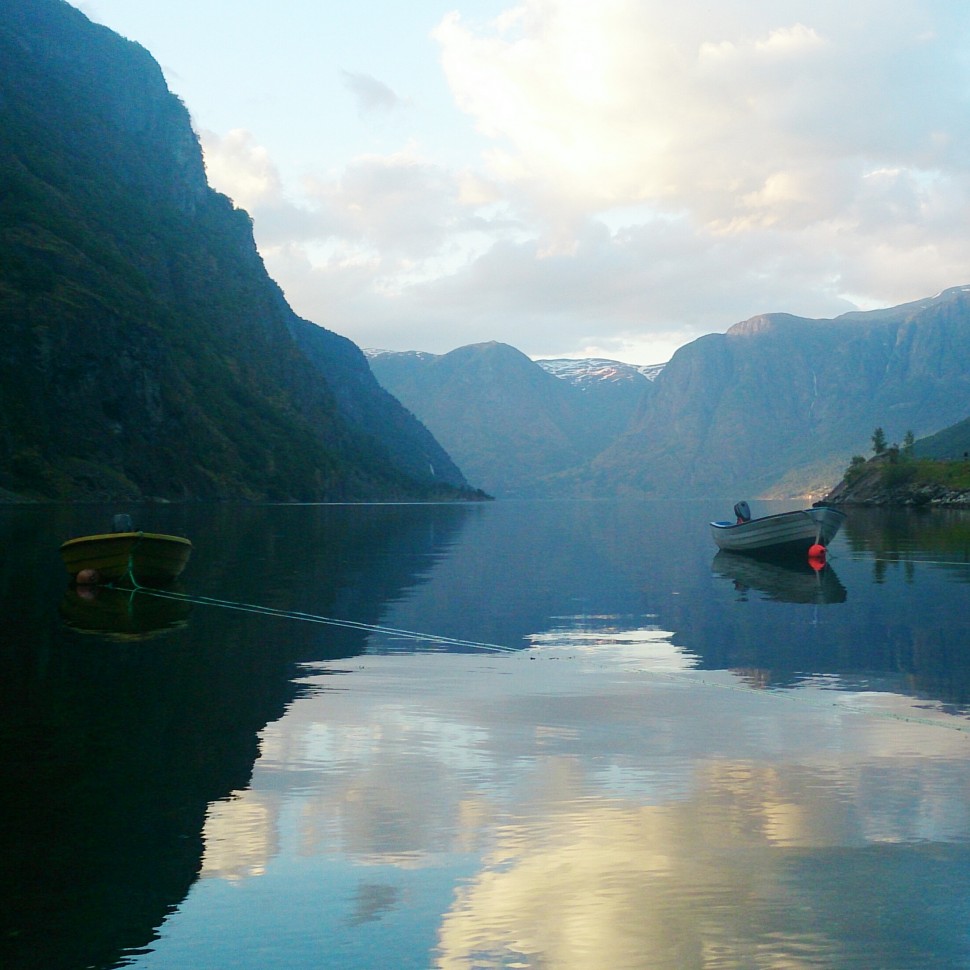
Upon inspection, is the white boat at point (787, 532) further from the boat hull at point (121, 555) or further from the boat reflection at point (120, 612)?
the boat reflection at point (120, 612)

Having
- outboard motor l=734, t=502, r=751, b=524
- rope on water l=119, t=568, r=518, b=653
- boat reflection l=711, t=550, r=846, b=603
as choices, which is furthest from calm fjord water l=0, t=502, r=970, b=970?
outboard motor l=734, t=502, r=751, b=524

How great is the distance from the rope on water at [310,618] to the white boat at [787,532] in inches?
1351

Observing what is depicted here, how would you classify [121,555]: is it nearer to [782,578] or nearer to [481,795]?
[782,578]

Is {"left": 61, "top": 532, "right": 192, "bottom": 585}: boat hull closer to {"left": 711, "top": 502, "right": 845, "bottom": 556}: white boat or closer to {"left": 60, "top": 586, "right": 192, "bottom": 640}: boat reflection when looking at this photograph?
{"left": 60, "top": 586, "right": 192, "bottom": 640}: boat reflection

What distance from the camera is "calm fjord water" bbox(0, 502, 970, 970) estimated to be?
8.99 meters

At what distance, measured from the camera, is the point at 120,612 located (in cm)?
3356

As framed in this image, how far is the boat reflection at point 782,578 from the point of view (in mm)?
41188

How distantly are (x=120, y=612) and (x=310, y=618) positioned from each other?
605 centimetres

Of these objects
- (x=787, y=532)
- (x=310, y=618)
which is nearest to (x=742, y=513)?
(x=787, y=532)

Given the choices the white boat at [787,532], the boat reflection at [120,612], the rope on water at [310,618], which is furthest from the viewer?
the white boat at [787,532]

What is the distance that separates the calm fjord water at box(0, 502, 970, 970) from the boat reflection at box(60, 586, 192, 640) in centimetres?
31

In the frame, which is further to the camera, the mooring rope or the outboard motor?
the outboard motor

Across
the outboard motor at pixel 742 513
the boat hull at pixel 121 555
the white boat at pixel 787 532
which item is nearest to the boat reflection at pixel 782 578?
the white boat at pixel 787 532

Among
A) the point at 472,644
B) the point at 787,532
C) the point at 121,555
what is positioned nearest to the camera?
the point at 472,644
